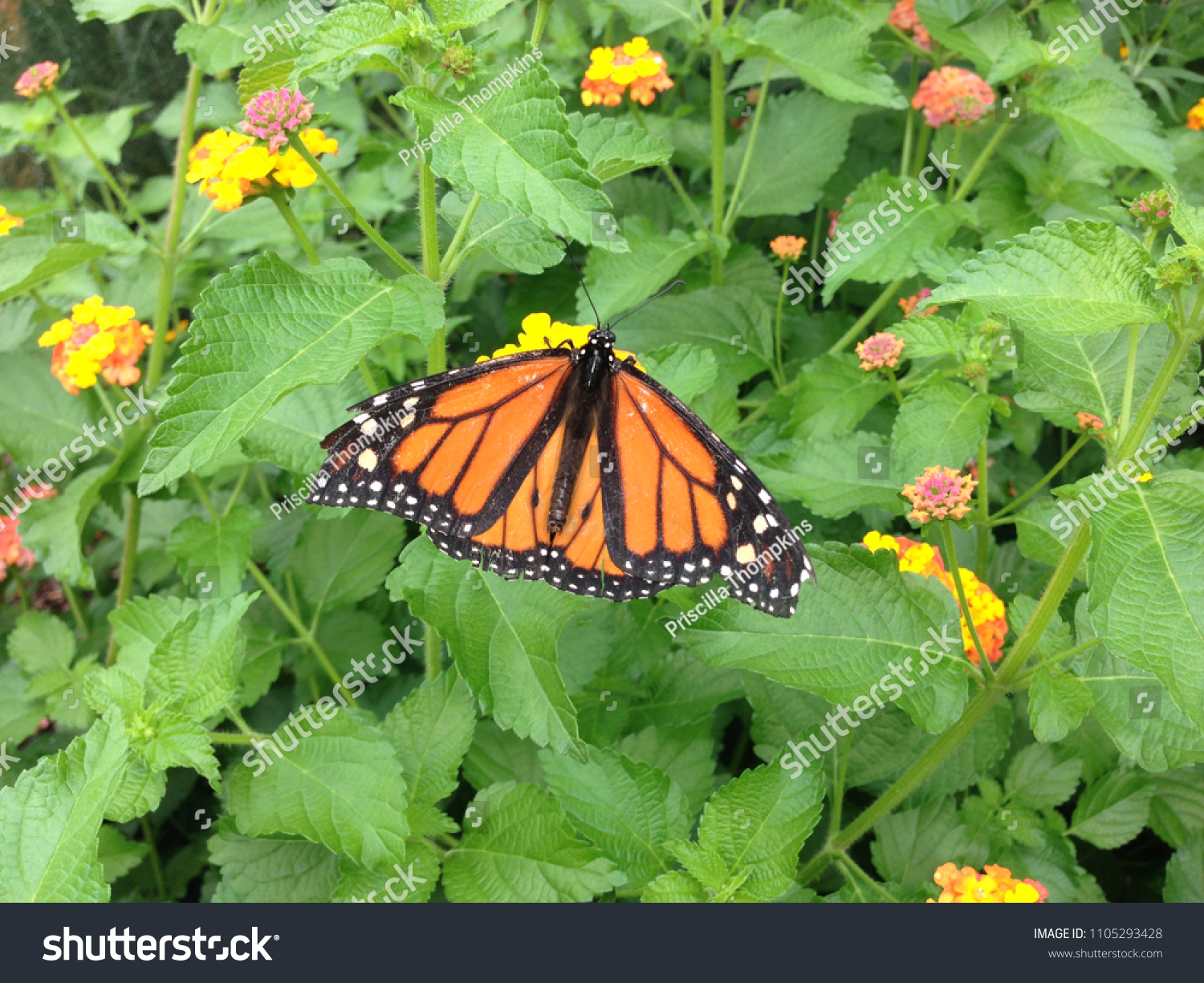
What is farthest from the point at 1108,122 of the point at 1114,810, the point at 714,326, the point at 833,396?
the point at 1114,810

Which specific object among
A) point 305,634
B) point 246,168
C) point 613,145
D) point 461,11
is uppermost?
point 461,11

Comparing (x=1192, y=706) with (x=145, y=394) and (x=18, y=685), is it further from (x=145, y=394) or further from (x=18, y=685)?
(x=18, y=685)

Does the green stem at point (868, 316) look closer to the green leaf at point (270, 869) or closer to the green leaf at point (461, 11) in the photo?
the green leaf at point (461, 11)

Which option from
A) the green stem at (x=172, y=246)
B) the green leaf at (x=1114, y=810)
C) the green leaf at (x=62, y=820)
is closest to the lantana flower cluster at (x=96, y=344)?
the green stem at (x=172, y=246)

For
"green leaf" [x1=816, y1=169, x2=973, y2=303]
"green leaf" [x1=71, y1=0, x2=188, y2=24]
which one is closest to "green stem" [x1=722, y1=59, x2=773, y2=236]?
"green leaf" [x1=816, y1=169, x2=973, y2=303]

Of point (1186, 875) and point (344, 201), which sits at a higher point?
point (344, 201)

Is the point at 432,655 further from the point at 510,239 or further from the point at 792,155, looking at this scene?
the point at 792,155

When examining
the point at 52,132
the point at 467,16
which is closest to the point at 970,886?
the point at 467,16
